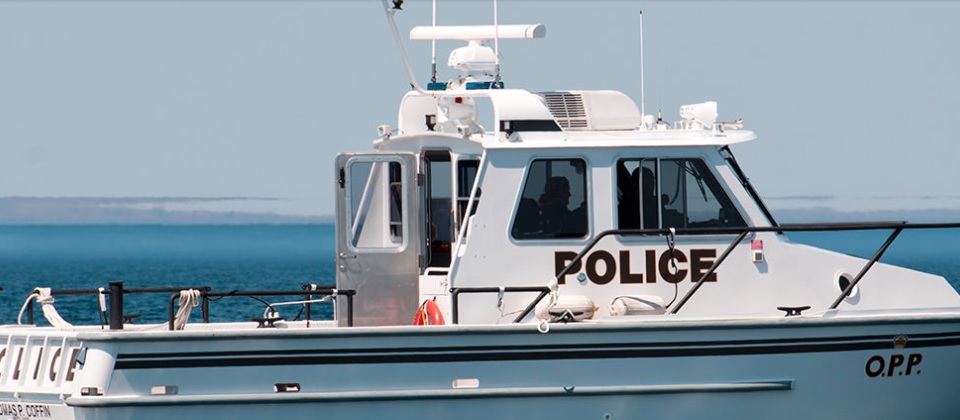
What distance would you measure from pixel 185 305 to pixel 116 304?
58cm

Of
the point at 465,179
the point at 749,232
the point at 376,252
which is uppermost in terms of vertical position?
the point at 465,179

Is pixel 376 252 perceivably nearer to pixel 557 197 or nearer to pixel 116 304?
pixel 557 197

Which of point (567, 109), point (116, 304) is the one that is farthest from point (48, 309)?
point (567, 109)

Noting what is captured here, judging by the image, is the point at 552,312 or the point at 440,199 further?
the point at 440,199

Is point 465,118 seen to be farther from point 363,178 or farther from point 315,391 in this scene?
point 315,391

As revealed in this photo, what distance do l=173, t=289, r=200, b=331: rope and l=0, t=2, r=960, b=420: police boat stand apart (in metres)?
0.02

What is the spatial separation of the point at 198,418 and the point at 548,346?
8.29 feet

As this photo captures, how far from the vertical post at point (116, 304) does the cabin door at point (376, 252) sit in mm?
1891

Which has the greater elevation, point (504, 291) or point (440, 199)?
point (440, 199)

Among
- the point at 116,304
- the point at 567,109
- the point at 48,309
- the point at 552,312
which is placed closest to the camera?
the point at 116,304

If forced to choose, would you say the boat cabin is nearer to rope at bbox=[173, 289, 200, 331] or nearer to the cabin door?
the cabin door

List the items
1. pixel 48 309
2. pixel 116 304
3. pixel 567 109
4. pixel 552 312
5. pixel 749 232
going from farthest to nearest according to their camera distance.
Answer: pixel 567 109
pixel 48 309
pixel 749 232
pixel 552 312
pixel 116 304

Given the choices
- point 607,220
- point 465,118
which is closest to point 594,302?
point 607,220

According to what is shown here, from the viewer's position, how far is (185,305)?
38.8 ft
